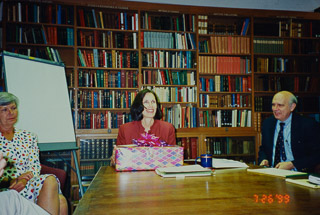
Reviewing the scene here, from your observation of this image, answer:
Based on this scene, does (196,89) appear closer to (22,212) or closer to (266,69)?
(266,69)

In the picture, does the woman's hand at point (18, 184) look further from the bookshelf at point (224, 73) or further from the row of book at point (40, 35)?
the bookshelf at point (224, 73)

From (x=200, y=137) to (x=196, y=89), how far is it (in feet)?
2.50

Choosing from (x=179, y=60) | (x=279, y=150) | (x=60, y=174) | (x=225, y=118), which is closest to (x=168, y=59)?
(x=179, y=60)

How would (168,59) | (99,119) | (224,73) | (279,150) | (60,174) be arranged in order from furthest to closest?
(224,73)
(168,59)
(99,119)
(279,150)
(60,174)

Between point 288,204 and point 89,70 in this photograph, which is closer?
point 288,204

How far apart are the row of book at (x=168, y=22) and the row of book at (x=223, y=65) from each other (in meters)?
0.55

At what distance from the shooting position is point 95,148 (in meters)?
3.25

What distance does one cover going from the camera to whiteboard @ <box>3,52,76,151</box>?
230cm

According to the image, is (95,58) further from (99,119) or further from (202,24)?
(202,24)

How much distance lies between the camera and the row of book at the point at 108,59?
3375 millimetres

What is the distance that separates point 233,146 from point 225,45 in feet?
5.37

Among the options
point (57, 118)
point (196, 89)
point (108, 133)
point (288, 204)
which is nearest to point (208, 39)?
point (196, 89)

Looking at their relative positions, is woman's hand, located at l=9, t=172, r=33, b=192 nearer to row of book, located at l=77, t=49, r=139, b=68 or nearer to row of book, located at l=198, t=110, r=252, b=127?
row of book, located at l=77, t=49, r=139, b=68

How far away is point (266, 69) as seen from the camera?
378 centimetres
